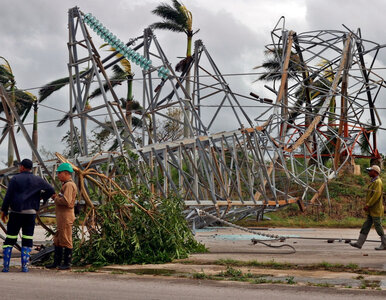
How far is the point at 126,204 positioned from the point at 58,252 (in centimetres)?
186

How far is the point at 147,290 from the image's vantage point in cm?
919

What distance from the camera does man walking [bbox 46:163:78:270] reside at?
12312 mm

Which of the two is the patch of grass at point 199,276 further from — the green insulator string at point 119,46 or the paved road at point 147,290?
the green insulator string at point 119,46

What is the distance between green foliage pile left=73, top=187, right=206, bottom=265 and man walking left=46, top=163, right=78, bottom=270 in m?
0.68

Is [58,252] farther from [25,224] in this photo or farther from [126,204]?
[126,204]

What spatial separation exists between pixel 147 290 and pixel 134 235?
416cm

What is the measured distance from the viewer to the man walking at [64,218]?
40.4 feet

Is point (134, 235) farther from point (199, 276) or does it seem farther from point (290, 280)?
point (290, 280)

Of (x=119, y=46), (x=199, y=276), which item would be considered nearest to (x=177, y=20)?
(x=119, y=46)

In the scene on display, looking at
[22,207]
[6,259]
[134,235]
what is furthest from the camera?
[134,235]

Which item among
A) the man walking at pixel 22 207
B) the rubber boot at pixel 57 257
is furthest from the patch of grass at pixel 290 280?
the man walking at pixel 22 207

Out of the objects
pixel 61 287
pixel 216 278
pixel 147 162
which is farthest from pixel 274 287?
pixel 147 162

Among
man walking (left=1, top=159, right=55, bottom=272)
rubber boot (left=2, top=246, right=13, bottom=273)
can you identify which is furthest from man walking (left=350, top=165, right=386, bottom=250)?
rubber boot (left=2, top=246, right=13, bottom=273)

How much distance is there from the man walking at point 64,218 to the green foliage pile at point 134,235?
26.8 inches
